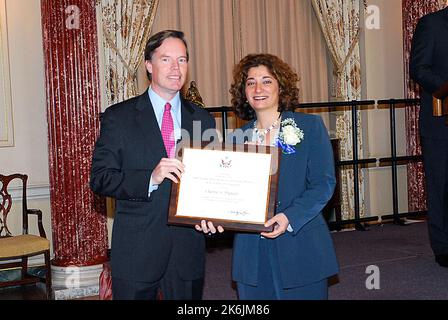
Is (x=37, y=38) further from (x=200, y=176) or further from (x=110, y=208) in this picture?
(x=200, y=176)

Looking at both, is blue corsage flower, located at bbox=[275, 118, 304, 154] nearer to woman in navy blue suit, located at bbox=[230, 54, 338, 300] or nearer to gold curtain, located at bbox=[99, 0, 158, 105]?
woman in navy blue suit, located at bbox=[230, 54, 338, 300]

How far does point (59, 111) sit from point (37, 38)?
110cm

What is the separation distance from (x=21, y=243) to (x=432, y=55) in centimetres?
314

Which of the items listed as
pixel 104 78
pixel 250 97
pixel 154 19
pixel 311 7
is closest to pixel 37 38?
pixel 104 78

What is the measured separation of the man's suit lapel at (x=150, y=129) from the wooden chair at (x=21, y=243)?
9.58 feet

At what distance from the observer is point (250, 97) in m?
3.00

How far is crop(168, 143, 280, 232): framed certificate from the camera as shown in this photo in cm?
272

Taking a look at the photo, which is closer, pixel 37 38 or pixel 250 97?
pixel 250 97

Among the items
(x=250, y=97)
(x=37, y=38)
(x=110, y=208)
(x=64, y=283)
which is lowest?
(x=64, y=283)

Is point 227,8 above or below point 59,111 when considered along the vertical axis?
above

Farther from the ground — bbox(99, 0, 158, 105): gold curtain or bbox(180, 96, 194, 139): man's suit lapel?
bbox(99, 0, 158, 105): gold curtain

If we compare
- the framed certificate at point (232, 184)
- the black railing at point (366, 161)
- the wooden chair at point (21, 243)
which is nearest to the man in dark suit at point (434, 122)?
the black railing at point (366, 161)

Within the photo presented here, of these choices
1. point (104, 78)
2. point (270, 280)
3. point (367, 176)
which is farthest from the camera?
point (367, 176)

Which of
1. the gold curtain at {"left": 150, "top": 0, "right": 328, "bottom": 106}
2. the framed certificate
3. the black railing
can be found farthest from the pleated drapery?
the framed certificate
